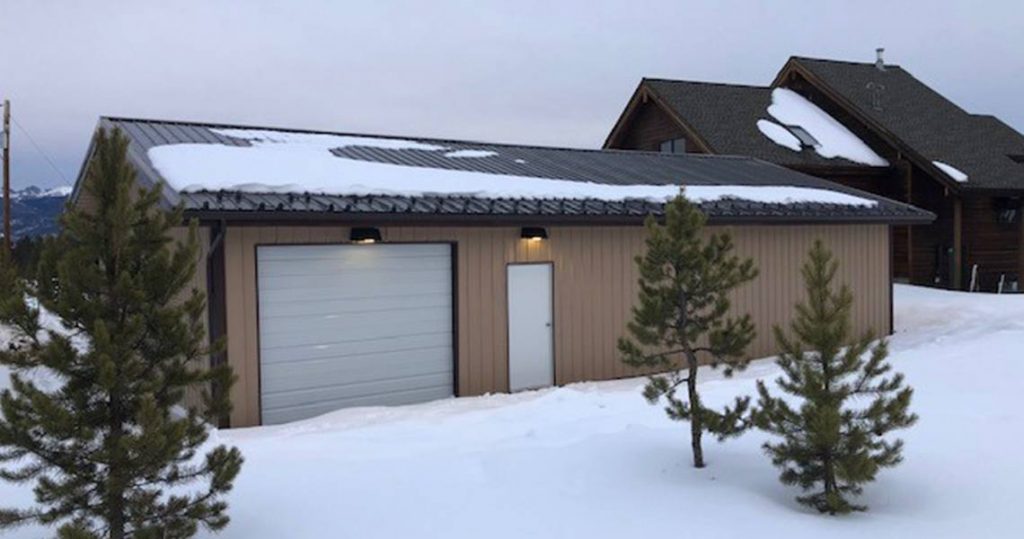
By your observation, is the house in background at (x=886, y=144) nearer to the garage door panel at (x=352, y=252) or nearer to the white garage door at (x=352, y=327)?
the garage door panel at (x=352, y=252)

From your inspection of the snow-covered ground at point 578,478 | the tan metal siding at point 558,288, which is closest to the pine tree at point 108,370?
the snow-covered ground at point 578,478

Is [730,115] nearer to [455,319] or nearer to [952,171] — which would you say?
[952,171]

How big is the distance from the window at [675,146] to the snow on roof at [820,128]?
2.58m

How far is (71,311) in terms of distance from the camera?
4.13m

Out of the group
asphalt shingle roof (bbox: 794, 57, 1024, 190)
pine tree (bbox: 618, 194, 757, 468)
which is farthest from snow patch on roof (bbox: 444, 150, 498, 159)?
asphalt shingle roof (bbox: 794, 57, 1024, 190)

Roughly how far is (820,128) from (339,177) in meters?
21.2

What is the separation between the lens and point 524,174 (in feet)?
42.5

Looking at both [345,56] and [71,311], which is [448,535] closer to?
[71,311]

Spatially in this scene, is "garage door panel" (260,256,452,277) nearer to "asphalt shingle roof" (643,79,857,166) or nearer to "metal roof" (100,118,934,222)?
"metal roof" (100,118,934,222)

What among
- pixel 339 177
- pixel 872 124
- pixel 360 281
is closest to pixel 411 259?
pixel 360 281

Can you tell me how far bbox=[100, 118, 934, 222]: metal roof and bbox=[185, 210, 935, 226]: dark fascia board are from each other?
0.05 feet

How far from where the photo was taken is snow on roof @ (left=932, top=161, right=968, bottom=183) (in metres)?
23.5

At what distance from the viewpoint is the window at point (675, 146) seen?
87.6 ft

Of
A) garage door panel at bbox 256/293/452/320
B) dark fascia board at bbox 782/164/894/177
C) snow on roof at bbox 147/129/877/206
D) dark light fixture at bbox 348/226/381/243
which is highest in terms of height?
dark fascia board at bbox 782/164/894/177
